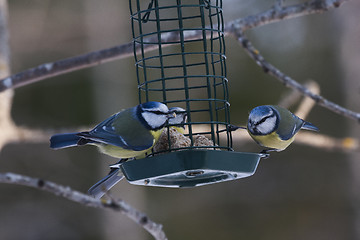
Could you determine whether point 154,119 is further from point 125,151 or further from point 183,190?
point 183,190

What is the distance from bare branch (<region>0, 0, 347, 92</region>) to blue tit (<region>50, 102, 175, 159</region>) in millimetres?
625

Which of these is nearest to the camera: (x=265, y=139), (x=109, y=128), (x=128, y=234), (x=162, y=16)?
(x=109, y=128)

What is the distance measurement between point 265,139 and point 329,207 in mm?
7406

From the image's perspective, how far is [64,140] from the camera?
3264 millimetres

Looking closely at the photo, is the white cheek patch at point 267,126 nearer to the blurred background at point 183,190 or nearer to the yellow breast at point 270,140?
the yellow breast at point 270,140

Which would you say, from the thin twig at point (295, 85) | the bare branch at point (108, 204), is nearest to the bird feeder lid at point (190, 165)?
the bare branch at point (108, 204)

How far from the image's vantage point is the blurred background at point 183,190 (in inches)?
397

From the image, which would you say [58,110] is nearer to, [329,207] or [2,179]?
[329,207]

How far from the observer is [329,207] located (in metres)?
10.7

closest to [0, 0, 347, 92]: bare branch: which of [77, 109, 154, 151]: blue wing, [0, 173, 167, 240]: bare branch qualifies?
[77, 109, 154, 151]: blue wing

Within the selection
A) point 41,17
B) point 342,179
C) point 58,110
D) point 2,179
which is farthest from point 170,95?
point 2,179

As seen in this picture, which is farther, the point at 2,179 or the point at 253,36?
the point at 253,36

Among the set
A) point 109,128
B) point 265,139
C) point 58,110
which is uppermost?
point 109,128

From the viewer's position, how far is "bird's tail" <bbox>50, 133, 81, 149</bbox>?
3238 mm
